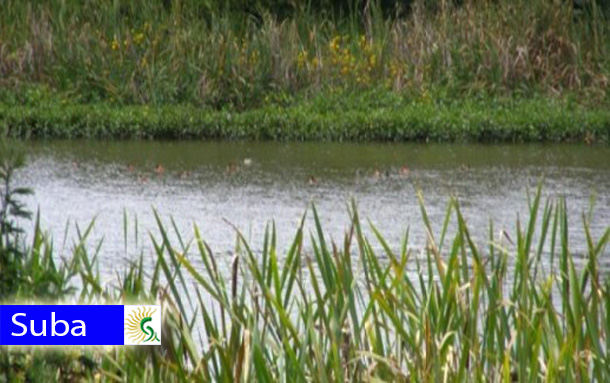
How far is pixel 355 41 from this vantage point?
16.7m

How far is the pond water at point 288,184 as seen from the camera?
9.82 metres

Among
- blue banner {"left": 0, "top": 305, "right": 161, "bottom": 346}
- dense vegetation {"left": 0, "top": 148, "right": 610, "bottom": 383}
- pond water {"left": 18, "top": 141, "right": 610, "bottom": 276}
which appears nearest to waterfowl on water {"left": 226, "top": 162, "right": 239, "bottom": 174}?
pond water {"left": 18, "top": 141, "right": 610, "bottom": 276}

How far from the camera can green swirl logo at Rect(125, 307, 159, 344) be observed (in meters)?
4.18

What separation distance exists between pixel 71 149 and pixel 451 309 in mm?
9589

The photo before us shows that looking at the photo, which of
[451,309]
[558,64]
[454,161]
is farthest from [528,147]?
[451,309]

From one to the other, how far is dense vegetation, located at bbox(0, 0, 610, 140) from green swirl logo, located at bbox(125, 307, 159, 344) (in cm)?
1061

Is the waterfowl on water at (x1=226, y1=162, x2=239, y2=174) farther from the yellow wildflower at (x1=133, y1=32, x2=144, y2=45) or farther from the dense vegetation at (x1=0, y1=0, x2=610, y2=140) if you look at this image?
the yellow wildflower at (x1=133, y1=32, x2=144, y2=45)

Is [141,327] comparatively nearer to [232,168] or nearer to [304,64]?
[232,168]

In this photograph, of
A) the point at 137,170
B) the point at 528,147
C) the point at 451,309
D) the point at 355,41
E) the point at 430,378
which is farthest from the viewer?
the point at 355,41

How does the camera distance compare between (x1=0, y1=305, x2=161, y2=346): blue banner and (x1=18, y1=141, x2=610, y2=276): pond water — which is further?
(x1=18, y1=141, x2=610, y2=276): pond water

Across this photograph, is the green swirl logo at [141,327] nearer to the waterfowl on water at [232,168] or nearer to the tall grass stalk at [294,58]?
the waterfowl on water at [232,168]

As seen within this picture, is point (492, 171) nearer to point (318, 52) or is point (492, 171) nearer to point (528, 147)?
point (528, 147)

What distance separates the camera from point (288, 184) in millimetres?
11680

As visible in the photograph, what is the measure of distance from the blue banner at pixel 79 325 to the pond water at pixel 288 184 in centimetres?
378
